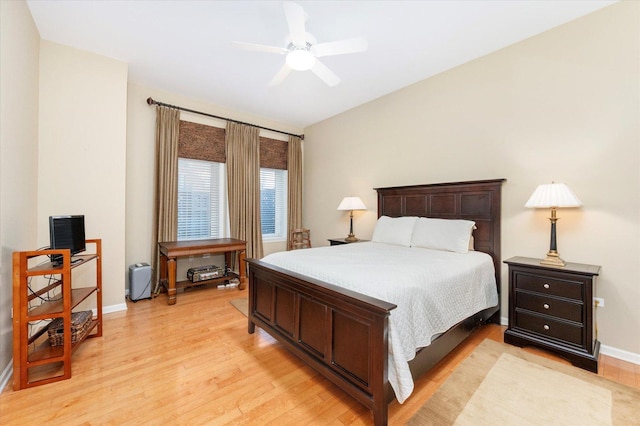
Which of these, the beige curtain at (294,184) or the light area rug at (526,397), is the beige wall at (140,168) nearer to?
the beige curtain at (294,184)

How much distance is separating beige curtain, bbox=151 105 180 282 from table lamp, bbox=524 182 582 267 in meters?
4.38

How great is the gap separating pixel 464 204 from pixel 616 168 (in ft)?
4.07

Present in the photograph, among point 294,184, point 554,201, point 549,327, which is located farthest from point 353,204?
point 549,327

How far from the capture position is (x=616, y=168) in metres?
2.27

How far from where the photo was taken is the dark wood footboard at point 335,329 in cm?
146

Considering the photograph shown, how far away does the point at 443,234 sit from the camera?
295cm

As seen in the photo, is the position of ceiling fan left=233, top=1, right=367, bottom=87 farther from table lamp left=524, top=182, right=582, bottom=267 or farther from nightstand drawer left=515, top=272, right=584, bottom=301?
nightstand drawer left=515, top=272, right=584, bottom=301

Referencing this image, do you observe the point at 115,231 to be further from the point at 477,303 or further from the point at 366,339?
the point at 477,303

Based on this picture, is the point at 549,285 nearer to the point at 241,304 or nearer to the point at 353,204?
the point at 353,204

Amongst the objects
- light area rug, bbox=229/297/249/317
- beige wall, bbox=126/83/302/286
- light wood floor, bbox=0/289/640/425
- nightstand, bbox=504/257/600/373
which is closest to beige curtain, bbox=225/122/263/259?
beige wall, bbox=126/83/302/286

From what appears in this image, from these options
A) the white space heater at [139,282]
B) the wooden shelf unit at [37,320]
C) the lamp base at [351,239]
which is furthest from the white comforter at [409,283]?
the white space heater at [139,282]

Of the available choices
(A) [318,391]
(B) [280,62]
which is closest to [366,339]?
(A) [318,391]

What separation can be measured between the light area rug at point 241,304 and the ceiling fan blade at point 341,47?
2.88 m

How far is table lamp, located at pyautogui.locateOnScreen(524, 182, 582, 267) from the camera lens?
2.23 metres
